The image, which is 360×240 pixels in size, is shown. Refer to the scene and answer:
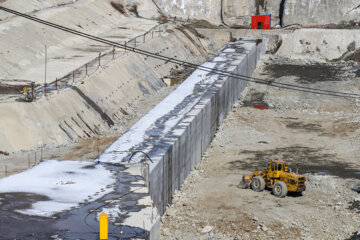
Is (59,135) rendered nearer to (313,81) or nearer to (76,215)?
(76,215)

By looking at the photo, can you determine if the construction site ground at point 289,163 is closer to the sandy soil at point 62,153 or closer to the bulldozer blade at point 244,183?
the bulldozer blade at point 244,183

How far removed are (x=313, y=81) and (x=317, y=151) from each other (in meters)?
17.7

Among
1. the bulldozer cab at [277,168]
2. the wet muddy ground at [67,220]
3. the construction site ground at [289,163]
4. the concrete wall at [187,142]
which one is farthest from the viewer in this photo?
the bulldozer cab at [277,168]

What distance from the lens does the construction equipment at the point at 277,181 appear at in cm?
2722

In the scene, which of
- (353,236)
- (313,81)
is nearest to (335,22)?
(313,81)

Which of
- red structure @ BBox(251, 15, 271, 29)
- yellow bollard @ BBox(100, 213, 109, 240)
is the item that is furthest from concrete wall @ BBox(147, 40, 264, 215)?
red structure @ BBox(251, 15, 271, 29)

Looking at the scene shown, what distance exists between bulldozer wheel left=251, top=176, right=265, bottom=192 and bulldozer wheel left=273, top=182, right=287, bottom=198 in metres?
0.69

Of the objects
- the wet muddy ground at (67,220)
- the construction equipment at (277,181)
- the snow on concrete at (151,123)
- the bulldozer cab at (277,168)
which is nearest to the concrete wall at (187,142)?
the snow on concrete at (151,123)

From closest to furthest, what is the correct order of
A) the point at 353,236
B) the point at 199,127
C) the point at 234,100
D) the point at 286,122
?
the point at 353,236, the point at 199,127, the point at 286,122, the point at 234,100

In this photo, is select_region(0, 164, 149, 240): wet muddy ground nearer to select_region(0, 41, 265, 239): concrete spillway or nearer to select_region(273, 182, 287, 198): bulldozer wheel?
select_region(0, 41, 265, 239): concrete spillway

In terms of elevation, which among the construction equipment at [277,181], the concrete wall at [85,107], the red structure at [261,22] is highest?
the red structure at [261,22]

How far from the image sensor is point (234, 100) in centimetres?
4669

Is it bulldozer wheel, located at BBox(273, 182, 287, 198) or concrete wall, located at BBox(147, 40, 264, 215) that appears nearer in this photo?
concrete wall, located at BBox(147, 40, 264, 215)

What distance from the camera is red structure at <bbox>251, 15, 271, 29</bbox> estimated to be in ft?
227
